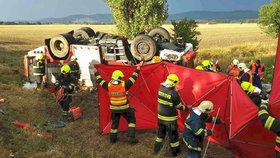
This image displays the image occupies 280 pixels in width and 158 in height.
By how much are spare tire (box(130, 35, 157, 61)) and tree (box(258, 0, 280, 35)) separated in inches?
561

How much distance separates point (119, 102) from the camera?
8453 mm

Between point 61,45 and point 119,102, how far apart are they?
225 inches

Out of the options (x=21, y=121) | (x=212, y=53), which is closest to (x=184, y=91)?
(x=21, y=121)

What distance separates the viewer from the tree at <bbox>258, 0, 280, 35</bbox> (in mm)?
23625

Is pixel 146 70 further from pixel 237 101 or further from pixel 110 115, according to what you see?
pixel 237 101

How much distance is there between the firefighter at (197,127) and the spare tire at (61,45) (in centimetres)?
733

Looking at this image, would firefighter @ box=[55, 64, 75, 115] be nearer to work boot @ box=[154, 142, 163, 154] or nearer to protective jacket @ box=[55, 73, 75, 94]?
protective jacket @ box=[55, 73, 75, 94]

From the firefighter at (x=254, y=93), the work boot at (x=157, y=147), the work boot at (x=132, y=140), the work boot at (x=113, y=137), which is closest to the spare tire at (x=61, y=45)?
the work boot at (x=113, y=137)

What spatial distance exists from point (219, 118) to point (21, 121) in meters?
5.21

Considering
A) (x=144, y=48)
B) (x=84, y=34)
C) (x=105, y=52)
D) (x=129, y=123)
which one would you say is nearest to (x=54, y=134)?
(x=129, y=123)

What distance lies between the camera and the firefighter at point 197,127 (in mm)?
6691

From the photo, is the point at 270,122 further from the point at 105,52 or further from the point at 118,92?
the point at 105,52

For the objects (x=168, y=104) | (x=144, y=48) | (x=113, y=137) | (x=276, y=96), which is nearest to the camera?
(x=276, y=96)

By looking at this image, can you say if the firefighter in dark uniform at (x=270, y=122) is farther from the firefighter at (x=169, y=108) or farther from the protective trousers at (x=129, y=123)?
the protective trousers at (x=129, y=123)
